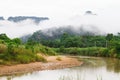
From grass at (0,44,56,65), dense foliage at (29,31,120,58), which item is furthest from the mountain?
grass at (0,44,56,65)

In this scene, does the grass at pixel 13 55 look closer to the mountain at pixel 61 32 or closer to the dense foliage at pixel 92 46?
the dense foliage at pixel 92 46

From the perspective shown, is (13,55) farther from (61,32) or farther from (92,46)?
(61,32)

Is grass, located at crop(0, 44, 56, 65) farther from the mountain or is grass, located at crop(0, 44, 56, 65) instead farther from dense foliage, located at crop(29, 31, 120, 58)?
the mountain

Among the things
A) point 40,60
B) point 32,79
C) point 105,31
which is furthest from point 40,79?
point 105,31

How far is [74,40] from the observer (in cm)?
10475

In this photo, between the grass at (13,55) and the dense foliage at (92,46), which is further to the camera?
the dense foliage at (92,46)

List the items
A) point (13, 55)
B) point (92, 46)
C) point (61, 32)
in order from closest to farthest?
point (13, 55) → point (92, 46) → point (61, 32)

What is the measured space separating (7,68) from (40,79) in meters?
5.92

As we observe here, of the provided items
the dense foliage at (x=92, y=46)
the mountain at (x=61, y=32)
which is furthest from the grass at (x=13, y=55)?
the mountain at (x=61, y=32)

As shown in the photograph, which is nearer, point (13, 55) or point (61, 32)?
point (13, 55)

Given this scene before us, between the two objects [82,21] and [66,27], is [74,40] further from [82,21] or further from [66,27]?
[82,21]

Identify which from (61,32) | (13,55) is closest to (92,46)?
(13,55)

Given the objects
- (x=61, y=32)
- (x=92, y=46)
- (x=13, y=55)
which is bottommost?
(x=13, y=55)

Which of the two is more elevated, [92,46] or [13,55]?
[92,46]
